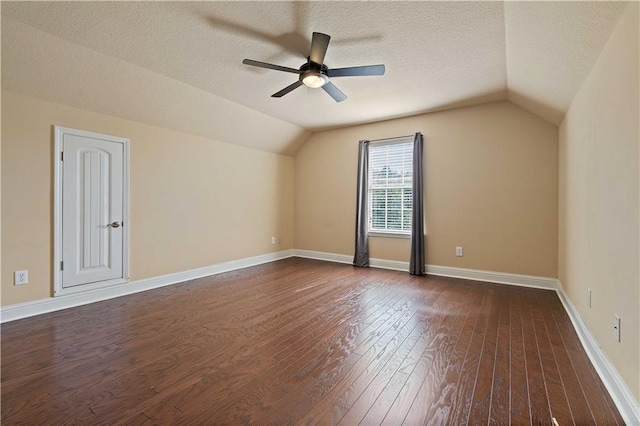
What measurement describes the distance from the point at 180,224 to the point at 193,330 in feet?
7.10

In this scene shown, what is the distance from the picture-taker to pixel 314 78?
2.81m

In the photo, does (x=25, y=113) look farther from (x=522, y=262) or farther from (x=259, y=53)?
(x=522, y=262)

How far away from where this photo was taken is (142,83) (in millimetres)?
3297

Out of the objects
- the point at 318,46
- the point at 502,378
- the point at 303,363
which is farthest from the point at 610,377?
the point at 318,46

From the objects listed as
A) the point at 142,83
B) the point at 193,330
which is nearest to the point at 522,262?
the point at 193,330

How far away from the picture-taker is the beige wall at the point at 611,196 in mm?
1582

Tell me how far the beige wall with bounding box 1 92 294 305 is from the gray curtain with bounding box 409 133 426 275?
271 centimetres

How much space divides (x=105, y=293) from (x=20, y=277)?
802 millimetres

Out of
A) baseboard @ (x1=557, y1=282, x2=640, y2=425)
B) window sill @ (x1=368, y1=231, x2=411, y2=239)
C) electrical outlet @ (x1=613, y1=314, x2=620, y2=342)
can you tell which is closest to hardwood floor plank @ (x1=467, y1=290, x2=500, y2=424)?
baseboard @ (x1=557, y1=282, x2=640, y2=425)

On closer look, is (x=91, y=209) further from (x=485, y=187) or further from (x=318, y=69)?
(x=485, y=187)

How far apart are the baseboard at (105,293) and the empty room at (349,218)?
0.08ft

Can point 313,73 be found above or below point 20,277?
above

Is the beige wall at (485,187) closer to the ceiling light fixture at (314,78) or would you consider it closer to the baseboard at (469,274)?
the baseboard at (469,274)

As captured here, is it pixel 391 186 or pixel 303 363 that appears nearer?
pixel 303 363
